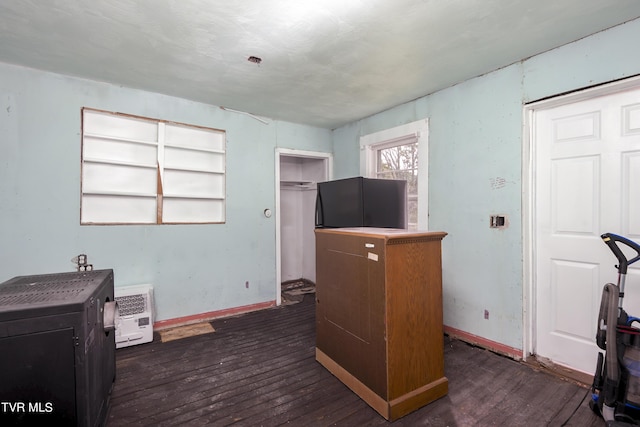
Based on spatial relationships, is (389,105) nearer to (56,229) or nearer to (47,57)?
(47,57)

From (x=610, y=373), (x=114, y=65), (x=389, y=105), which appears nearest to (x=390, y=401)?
(x=610, y=373)

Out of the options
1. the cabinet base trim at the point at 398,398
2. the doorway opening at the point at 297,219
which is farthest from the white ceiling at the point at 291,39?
the cabinet base trim at the point at 398,398

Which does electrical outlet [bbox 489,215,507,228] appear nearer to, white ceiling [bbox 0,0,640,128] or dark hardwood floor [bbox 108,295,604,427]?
dark hardwood floor [bbox 108,295,604,427]

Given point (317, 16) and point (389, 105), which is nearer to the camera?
point (317, 16)

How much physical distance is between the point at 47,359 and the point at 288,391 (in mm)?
1469

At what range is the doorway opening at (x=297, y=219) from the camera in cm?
521

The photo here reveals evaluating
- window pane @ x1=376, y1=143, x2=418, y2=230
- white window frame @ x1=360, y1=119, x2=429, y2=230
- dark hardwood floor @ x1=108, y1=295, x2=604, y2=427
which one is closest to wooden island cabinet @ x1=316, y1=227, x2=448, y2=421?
dark hardwood floor @ x1=108, y1=295, x2=604, y2=427

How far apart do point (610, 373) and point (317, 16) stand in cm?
278

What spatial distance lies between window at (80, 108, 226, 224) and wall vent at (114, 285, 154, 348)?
30.3 inches

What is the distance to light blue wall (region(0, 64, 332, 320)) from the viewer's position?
2.62m

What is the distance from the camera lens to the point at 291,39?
84.9 inches

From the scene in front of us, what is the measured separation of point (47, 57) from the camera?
245cm

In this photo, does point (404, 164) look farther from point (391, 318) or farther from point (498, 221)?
point (391, 318)

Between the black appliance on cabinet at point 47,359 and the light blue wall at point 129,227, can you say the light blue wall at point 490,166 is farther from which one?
the black appliance on cabinet at point 47,359
